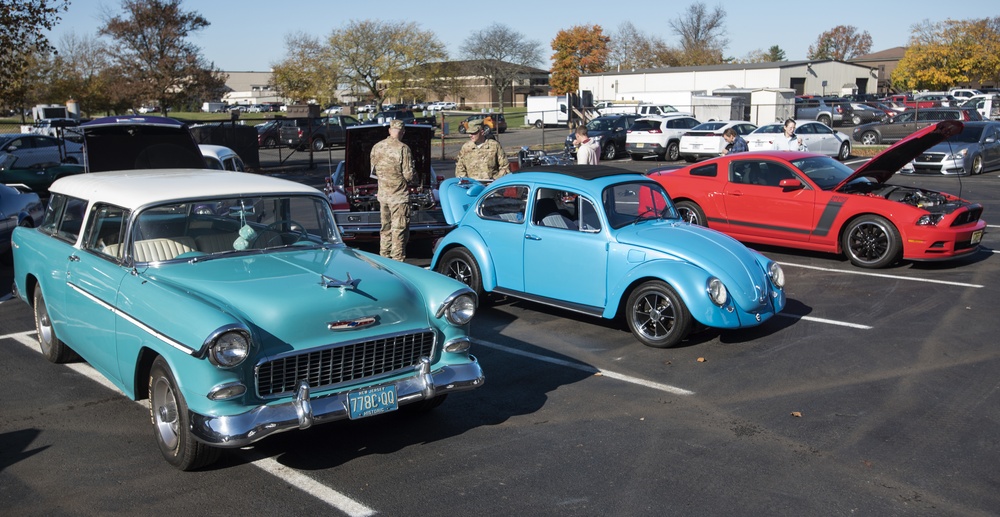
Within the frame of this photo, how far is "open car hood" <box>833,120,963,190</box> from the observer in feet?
33.7

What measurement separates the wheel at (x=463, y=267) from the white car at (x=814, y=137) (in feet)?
65.8

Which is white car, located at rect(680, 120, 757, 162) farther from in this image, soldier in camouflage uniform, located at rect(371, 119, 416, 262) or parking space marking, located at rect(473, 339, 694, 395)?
parking space marking, located at rect(473, 339, 694, 395)

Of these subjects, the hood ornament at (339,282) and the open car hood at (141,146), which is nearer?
the hood ornament at (339,282)

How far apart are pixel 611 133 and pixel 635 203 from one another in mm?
22399

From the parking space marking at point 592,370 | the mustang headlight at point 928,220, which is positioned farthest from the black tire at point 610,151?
the parking space marking at point 592,370

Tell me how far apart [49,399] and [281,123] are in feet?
105

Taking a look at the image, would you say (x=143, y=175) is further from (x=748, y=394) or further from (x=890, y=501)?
(x=890, y=501)

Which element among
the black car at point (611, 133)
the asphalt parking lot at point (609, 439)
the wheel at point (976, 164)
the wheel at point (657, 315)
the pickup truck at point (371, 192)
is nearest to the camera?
the asphalt parking lot at point (609, 439)

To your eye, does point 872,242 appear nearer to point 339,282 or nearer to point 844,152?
point 339,282

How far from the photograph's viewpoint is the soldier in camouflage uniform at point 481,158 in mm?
11641

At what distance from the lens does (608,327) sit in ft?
27.8

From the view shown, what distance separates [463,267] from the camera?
9.08m

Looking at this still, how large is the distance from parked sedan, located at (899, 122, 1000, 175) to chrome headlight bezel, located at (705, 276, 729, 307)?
16551 millimetres

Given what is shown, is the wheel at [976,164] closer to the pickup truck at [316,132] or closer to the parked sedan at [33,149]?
the parked sedan at [33,149]
